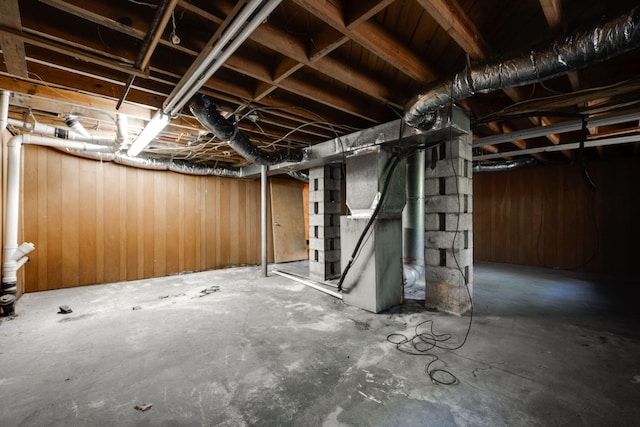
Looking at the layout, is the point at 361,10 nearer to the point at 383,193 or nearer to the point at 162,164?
the point at 383,193

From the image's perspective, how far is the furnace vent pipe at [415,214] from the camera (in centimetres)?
339

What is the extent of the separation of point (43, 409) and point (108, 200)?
145 inches

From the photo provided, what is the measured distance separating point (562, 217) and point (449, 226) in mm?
4062

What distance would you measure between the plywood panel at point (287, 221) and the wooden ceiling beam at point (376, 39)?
4.41 meters

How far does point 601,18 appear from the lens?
135 centimetres

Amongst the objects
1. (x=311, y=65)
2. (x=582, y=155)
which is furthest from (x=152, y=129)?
(x=582, y=155)

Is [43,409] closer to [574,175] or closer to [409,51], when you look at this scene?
[409,51]

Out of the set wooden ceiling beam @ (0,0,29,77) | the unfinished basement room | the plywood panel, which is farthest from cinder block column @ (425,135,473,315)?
the plywood panel

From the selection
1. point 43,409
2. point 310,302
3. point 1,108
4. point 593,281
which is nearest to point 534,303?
point 593,281

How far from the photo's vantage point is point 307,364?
190 cm

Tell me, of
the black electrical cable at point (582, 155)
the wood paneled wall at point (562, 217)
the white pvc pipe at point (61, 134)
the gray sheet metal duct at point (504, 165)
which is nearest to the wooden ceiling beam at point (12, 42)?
the white pvc pipe at point (61, 134)

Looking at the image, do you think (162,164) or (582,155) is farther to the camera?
(162,164)

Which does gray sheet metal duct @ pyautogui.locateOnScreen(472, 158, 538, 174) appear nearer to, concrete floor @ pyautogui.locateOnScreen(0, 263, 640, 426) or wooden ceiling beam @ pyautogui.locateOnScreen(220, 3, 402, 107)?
concrete floor @ pyautogui.locateOnScreen(0, 263, 640, 426)

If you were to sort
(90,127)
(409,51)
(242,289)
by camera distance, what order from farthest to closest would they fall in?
(242,289)
(90,127)
(409,51)
